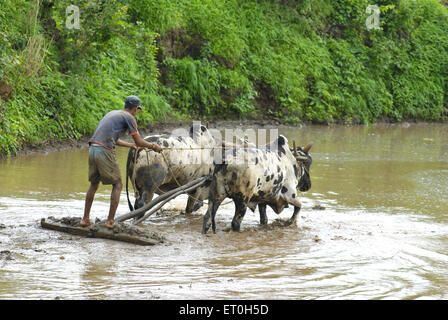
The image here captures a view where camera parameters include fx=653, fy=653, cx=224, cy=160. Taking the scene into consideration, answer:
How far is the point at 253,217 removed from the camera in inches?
403

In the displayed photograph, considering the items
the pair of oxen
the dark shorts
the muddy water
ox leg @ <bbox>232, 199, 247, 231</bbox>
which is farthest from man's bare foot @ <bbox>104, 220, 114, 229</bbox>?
ox leg @ <bbox>232, 199, 247, 231</bbox>

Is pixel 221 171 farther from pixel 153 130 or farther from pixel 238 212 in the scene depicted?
pixel 153 130

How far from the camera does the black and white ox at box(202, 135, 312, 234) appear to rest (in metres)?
8.55

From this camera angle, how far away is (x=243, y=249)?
26.2ft

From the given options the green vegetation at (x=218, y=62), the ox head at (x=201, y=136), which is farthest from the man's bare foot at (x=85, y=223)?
the green vegetation at (x=218, y=62)

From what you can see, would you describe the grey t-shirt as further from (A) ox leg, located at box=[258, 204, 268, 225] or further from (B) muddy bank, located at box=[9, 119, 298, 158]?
(B) muddy bank, located at box=[9, 119, 298, 158]

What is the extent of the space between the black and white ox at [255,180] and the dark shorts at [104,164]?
139 cm

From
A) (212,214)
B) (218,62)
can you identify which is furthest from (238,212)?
(218,62)

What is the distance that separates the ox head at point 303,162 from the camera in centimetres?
975

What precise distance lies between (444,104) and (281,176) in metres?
20.8

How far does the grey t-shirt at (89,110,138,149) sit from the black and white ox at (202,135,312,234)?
137 cm
